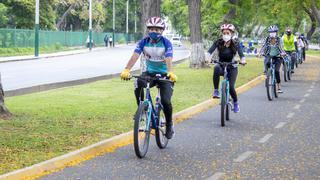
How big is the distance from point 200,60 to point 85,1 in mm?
52531

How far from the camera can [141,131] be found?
8766 millimetres

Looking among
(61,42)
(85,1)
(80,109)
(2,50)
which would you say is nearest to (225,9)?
(2,50)

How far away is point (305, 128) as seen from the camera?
40.3 ft

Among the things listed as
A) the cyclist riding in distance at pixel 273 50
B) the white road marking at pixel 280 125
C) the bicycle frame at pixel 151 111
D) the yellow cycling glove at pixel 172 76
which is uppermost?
the cyclist riding in distance at pixel 273 50

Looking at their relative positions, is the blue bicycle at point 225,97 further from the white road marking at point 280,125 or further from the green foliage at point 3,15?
the green foliage at point 3,15

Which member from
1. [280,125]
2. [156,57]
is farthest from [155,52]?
[280,125]

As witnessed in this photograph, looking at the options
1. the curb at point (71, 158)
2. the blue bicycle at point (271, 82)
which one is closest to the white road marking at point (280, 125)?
the curb at point (71, 158)

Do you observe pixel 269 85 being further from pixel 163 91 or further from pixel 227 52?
pixel 163 91

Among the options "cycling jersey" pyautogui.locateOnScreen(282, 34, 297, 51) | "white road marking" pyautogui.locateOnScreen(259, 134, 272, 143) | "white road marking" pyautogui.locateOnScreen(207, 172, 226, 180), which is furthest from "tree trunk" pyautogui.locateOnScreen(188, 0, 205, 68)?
"white road marking" pyautogui.locateOnScreen(207, 172, 226, 180)

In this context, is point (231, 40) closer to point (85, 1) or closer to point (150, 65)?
point (150, 65)

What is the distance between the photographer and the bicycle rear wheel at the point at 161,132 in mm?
9430

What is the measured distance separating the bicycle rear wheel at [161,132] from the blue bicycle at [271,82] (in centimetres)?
764

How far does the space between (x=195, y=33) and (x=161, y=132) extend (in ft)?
69.0

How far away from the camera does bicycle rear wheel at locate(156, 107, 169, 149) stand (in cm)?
943
